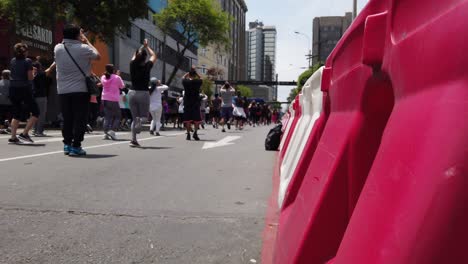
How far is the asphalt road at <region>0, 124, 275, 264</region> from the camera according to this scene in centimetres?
259

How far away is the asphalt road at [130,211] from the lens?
2.59 meters

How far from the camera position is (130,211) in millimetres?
3512

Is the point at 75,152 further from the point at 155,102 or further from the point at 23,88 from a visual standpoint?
the point at 155,102

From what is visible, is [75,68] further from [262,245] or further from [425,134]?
[425,134]

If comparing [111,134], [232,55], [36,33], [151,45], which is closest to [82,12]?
[36,33]

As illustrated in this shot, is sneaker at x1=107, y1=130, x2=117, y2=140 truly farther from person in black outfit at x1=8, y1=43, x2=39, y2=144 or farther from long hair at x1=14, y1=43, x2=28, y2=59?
long hair at x1=14, y1=43, x2=28, y2=59

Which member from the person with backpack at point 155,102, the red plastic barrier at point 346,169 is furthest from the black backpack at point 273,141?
the red plastic barrier at point 346,169

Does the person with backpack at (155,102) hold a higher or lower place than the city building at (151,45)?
lower

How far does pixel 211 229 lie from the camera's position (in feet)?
10.1

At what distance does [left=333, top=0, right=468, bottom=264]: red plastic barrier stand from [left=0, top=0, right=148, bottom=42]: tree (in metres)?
22.1

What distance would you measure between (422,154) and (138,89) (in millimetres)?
8538

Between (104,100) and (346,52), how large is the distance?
35.7ft

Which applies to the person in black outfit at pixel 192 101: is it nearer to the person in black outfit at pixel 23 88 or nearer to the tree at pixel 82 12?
the person in black outfit at pixel 23 88

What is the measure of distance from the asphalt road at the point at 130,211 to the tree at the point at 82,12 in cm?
1676
